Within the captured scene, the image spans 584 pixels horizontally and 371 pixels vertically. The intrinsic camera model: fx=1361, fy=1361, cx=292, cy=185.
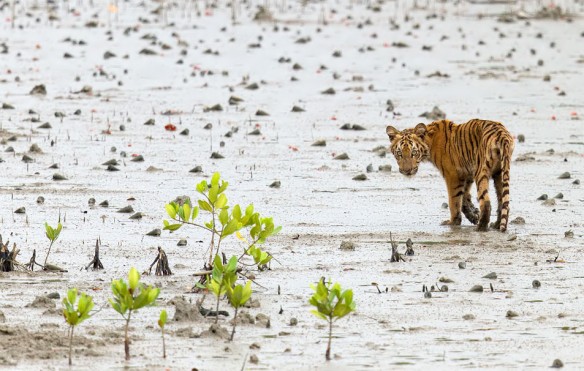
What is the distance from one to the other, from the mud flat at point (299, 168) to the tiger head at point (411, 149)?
0.47 metres

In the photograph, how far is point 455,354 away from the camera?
744 centimetres

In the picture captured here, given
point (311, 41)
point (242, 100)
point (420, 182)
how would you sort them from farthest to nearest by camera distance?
point (311, 41) < point (242, 100) < point (420, 182)

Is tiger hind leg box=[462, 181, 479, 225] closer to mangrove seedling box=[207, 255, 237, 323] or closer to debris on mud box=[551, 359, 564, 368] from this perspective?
mangrove seedling box=[207, 255, 237, 323]

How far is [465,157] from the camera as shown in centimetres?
1226

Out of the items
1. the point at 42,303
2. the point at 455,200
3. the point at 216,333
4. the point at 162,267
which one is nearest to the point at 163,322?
the point at 216,333

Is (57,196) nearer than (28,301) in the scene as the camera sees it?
No

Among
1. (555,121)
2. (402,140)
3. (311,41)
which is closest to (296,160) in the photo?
(402,140)

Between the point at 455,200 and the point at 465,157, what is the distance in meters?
0.41

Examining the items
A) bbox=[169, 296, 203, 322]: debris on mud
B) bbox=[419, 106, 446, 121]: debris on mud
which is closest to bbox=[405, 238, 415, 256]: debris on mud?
bbox=[169, 296, 203, 322]: debris on mud

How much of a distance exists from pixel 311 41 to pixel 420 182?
12.6 m

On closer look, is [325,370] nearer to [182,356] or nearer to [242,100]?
[182,356]

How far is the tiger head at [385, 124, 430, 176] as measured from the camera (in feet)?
40.4

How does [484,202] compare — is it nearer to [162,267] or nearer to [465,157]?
[465,157]

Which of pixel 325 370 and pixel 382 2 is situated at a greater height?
pixel 382 2
